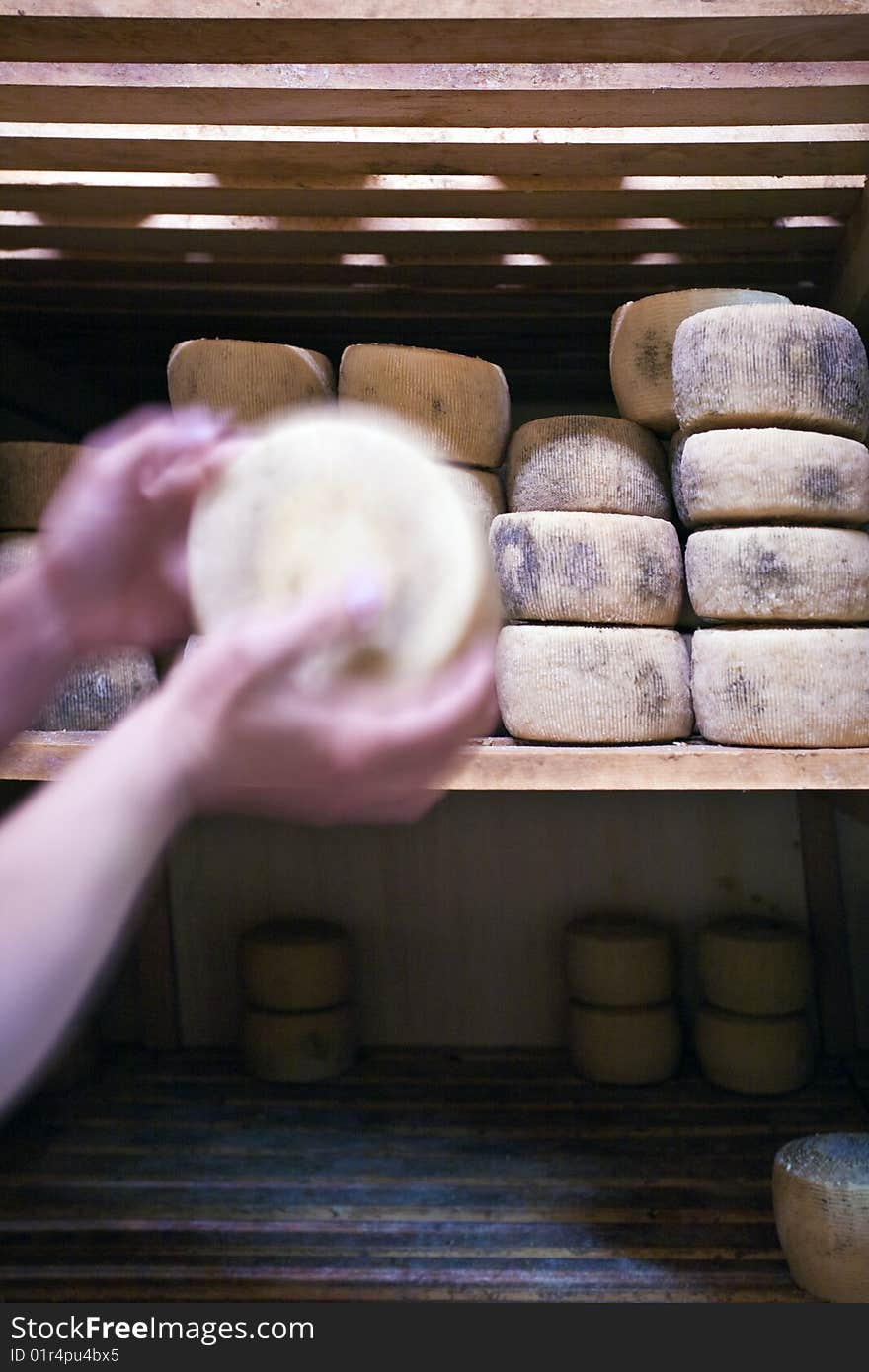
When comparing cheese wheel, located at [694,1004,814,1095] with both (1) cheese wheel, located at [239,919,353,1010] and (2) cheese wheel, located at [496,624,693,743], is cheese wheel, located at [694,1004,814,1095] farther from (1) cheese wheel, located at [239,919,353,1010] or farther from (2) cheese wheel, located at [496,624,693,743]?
(2) cheese wheel, located at [496,624,693,743]

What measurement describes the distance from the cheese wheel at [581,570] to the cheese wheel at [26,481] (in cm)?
112

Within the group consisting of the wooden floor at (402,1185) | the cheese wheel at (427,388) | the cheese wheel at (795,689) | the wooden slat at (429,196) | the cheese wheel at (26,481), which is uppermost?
the wooden slat at (429,196)

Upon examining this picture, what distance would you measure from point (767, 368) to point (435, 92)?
0.88 m

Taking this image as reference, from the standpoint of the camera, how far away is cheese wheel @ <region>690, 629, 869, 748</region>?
2502 mm

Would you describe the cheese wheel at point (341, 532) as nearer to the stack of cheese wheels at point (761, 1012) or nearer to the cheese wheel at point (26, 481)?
the cheese wheel at point (26, 481)

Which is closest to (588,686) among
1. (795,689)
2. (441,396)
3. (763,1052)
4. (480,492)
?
(795,689)

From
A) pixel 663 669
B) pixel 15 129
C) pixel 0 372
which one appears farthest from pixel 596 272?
pixel 0 372

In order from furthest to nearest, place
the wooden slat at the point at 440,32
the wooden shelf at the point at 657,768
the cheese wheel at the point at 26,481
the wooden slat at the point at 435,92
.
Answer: the cheese wheel at the point at 26,481 → the wooden shelf at the point at 657,768 → the wooden slat at the point at 435,92 → the wooden slat at the point at 440,32

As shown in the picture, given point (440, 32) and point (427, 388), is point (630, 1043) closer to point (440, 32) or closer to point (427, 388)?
point (427, 388)

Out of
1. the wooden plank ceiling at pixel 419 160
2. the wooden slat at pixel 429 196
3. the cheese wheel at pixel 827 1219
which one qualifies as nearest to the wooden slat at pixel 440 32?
the wooden plank ceiling at pixel 419 160

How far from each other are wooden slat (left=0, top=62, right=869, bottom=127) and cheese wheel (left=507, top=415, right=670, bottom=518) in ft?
2.15

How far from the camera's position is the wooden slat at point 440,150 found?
258 centimetres

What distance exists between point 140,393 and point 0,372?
837mm

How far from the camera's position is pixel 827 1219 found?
2611 millimetres
